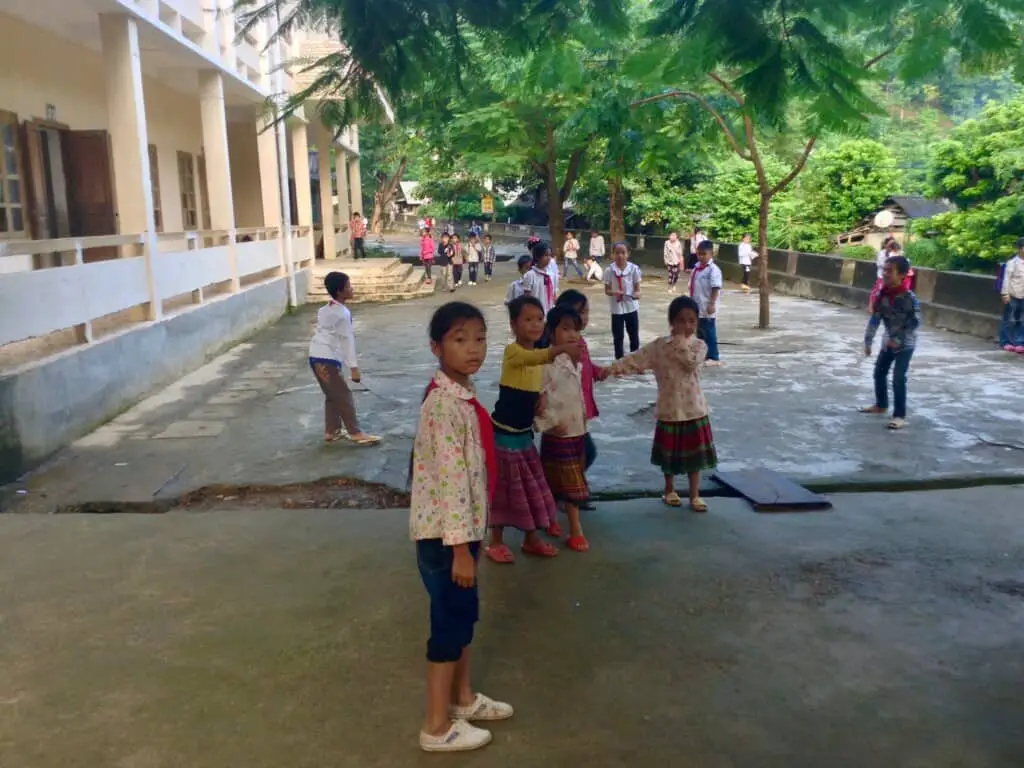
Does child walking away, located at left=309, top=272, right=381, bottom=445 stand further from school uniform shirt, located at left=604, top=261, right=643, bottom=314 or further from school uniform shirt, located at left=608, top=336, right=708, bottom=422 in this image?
school uniform shirt, located at left=604, top=261, right=643, bottom=314

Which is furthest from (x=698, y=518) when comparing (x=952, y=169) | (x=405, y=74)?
(x=952, y=169)

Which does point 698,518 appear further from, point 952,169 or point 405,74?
point 952,169

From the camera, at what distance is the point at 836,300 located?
1723 centimetres

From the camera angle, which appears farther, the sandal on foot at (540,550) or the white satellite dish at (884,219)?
the white satellite dish at (884,219)

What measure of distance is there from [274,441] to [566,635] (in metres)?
3.99

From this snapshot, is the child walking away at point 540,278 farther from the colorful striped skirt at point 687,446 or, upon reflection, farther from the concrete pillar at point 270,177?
the concrete pillar at point 270,177

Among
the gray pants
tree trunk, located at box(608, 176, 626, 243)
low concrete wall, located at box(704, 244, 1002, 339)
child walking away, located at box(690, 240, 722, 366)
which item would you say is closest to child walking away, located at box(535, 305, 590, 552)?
the gray pants

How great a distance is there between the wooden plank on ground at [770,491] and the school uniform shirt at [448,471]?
297 centimetres

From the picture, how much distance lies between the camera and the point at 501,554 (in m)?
4.43

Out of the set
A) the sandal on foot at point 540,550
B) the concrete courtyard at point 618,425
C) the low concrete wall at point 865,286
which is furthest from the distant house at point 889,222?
the sandal on foot at point 540,550

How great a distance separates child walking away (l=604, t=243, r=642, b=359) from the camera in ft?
32.6

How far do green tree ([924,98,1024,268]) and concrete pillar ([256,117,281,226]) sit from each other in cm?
1102

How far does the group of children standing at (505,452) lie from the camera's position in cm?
274

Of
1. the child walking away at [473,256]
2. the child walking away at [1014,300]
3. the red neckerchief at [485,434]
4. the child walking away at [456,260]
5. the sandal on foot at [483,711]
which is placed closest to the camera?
the red neckerchief at [485,434]
